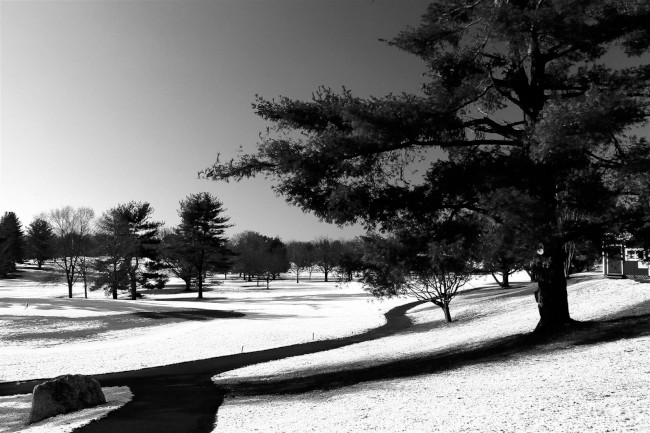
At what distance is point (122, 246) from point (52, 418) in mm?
39825

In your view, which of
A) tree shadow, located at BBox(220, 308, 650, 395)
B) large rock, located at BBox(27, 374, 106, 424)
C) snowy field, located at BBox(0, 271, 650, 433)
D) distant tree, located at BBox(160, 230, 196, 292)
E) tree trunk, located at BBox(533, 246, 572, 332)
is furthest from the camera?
distant tree, located at BBox(160, 230, 196, 292)

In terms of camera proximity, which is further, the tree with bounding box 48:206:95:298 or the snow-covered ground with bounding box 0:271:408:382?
the tree with bounding box 48:206:95:298

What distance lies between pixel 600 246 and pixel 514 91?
4.72 m

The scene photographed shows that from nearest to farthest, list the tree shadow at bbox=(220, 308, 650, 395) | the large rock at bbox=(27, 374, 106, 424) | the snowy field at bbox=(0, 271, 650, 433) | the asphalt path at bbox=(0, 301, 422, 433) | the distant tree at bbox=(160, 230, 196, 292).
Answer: the snowy field at bbox=(0, 271, 650, 433)
the asphalt path at bbox=(0, 301, 422, 433)
the large rock at bbox=(27, 374, 106, 424)
the tree shadow at bbox=(220, 308, 650, 395)
the distant tree at bbox=(160, 230, 196, 292)

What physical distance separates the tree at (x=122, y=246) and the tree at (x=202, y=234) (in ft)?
13.1

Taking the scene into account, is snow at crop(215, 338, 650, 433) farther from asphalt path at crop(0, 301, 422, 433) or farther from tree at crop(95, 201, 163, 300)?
tree at crop(95, 201, 163, 300)

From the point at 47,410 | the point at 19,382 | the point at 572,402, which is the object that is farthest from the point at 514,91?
the point at 19,382

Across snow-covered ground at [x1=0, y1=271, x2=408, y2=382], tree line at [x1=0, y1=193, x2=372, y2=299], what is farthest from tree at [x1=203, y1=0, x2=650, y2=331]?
tree line at [x1=0, y1=193, x2=372, y2=299]

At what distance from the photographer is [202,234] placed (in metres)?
56.4

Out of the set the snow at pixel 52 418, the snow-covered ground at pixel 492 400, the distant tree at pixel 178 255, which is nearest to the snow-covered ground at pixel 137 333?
Answer: the snow at pixel 52 418

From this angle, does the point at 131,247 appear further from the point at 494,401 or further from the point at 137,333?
the point at 494,401

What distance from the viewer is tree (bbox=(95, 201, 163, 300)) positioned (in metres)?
47.3

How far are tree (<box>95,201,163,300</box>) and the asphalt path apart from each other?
31.5m

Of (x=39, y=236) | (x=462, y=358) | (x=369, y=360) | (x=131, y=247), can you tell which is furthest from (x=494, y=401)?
(x=39, y=236)
